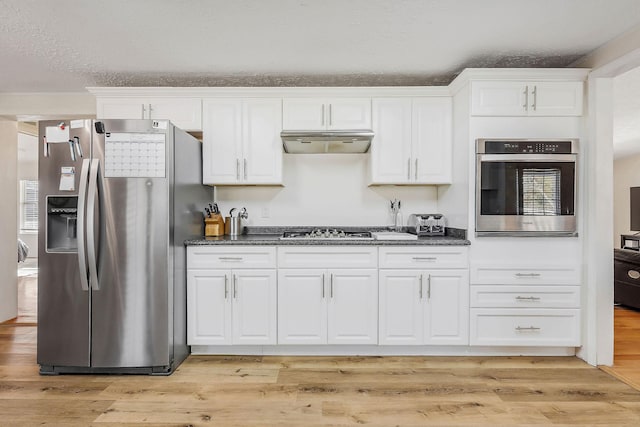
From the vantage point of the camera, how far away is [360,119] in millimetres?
3166

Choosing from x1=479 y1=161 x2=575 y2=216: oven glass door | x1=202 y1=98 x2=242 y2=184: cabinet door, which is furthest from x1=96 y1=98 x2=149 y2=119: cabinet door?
x1=479 y1=161 x2=575 y2=216: oven glass door

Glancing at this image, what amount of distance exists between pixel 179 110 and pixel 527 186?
2.92 metres

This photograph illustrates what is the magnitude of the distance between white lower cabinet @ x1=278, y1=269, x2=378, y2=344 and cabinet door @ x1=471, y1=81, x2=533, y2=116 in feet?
5.08

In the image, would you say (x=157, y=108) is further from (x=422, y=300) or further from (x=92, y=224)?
(x=422, y=300)

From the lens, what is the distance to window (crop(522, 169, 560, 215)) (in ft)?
9.02

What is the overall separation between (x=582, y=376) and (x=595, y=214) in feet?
3.84

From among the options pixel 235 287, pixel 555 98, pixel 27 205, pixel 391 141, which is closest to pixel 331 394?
pixel 235 287

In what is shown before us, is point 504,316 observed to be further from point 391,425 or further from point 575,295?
point 391,425

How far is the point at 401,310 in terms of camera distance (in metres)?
2.84

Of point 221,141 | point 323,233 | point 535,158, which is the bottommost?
point 323,233

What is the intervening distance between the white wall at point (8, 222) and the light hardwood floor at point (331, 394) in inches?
55.0

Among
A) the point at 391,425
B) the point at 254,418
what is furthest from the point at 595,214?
the point at 254,418

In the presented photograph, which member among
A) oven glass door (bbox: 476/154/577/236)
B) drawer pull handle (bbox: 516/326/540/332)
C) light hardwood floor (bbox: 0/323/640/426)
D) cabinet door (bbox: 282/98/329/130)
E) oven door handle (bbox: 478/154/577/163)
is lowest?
light hardwood floor (bbox: 0/323/640/426)

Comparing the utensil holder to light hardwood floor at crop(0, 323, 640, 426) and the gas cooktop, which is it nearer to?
the gas cooktop
